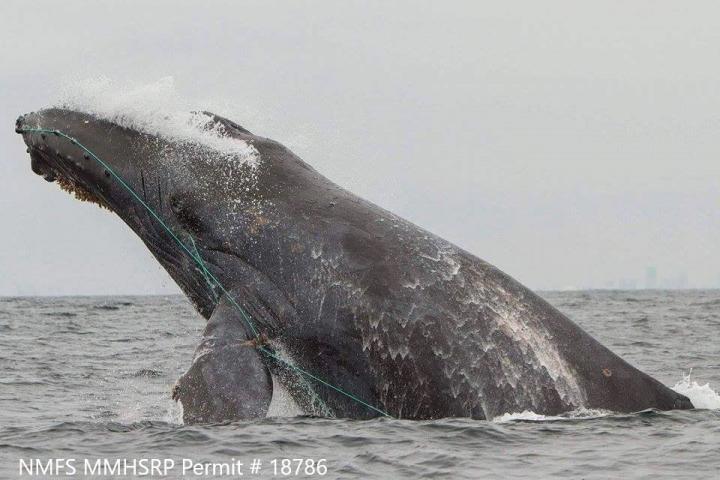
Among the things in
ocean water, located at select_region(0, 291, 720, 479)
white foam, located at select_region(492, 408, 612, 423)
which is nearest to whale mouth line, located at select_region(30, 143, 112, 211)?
ocean water, located at select_region(0, 291, 720, 479)

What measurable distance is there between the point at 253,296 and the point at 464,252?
7.80 feet

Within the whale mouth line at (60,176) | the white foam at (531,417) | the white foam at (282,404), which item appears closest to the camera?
the white foam at (531,417)

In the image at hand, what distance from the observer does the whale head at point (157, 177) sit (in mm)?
12633

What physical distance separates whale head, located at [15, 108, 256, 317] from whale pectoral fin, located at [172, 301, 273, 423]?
4.17 ft

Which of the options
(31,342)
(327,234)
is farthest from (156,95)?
(31,342)

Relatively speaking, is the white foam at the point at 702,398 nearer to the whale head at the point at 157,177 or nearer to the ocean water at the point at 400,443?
the ocean water at the point at 400,443

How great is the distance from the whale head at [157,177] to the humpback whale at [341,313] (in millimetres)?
25

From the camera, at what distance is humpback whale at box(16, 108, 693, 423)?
1155 cm

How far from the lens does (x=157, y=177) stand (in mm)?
12953

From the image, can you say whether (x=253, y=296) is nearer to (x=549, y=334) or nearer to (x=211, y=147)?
(x=211, y=147)

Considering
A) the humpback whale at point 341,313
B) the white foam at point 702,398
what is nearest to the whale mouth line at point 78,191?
the humpback whale at point 341,313

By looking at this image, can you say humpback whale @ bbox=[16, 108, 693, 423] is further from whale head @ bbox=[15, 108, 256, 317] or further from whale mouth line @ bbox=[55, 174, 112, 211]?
whale mouth line @ bbox=[55, 174, 112, 211]

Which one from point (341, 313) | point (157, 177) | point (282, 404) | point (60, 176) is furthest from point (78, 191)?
point (341, 313)

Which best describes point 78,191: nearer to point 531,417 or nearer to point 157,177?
point 157,177
